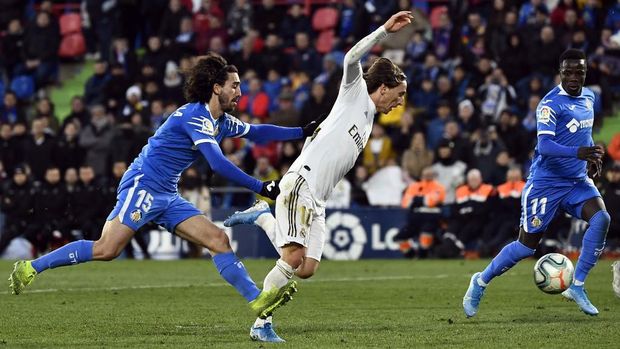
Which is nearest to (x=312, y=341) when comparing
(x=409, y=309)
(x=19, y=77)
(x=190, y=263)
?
(x=409, y=309)

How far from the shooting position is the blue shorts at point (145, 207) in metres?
10.5

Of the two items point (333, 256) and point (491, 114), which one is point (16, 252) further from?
point (491, 114)

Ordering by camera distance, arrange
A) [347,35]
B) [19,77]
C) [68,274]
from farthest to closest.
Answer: [19,77] → [347,35] → [68,274]

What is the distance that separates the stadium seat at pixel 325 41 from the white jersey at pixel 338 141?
58.2 ft

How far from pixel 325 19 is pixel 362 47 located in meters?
18.7

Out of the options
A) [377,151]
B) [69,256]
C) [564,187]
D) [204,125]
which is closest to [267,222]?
[204,125]

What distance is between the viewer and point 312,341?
31.8 feet

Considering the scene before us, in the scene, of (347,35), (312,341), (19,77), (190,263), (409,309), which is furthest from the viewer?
(19,77)

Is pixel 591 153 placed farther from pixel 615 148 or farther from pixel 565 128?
pixel 615 148

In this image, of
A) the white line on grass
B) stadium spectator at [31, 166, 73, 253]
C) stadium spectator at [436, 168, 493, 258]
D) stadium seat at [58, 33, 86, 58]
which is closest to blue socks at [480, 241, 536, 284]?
Answer: the white line on grass

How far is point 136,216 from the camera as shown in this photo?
1050 centimetres

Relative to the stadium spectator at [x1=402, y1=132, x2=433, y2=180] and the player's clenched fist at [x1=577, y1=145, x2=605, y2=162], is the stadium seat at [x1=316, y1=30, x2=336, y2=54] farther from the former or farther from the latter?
the player's clenched fist at [x1=577, y1=145, x2=605, y2=162]

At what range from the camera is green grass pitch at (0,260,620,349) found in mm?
9734

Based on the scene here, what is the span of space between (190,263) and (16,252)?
416cm
